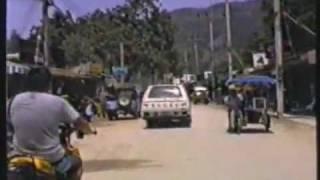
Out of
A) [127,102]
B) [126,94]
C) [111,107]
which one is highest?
[126,94]

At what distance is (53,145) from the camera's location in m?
7.15

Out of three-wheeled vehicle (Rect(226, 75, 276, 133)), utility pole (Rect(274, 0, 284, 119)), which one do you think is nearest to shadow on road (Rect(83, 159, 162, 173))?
three-wheeled vehicle (Rect(226, 75, 276, 133))

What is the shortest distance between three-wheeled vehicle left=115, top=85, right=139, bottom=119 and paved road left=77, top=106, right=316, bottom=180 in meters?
14.4

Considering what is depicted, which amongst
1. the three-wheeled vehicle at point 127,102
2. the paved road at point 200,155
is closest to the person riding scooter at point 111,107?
the three-wheeled vehicle at point 127,102

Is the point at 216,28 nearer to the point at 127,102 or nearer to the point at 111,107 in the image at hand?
the point at 127,102

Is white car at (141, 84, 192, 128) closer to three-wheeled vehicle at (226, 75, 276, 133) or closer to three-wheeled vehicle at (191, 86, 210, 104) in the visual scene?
three-wheeled vehicle at (226, 75, 276, 133)

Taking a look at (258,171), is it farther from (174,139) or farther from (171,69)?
(171,69)

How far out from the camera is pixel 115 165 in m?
18.4

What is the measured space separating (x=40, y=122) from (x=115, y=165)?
11365 millimetres

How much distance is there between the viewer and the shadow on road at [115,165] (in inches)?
700

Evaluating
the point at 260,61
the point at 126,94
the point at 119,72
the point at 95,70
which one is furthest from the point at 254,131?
the point at 119,72

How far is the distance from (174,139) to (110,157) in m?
5.91

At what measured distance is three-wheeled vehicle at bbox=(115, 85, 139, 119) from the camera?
45531 mm

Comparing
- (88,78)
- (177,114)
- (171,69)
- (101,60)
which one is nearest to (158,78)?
(171,69)
